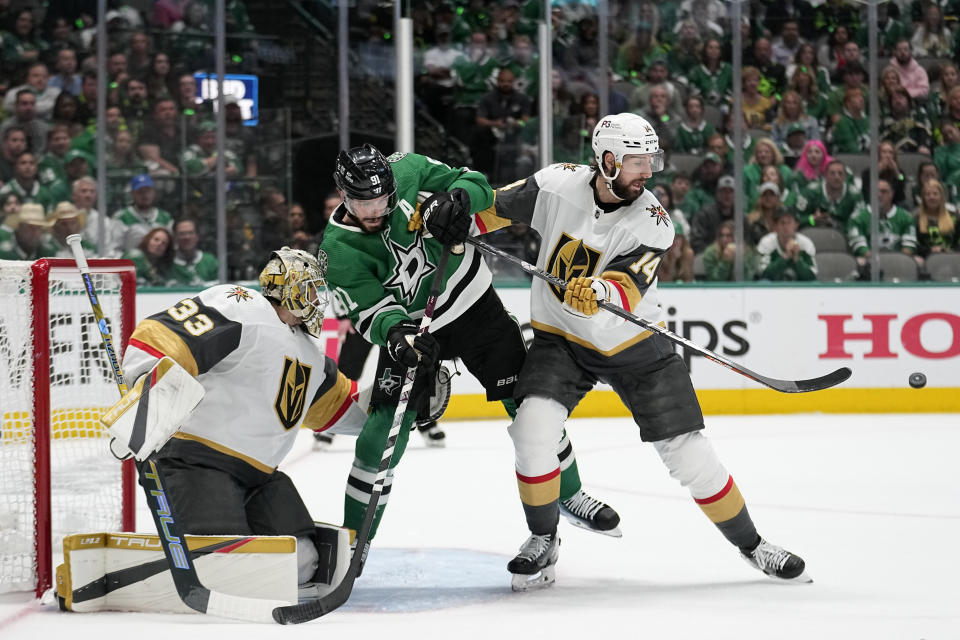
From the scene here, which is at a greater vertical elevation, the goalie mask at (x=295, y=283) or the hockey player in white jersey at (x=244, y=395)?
the goalie mask at (x=295, y=283)

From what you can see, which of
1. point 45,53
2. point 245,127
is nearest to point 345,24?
point 245,127

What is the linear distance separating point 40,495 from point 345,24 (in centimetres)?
441

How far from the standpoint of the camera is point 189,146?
657 centimetres

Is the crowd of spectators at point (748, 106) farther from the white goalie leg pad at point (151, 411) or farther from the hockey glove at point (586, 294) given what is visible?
the white goalie leg pad at point (151, 411)

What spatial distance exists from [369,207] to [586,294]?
541 millimetres

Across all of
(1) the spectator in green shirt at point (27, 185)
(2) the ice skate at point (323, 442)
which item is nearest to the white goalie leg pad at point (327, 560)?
(2) the ice skate at point (323, 442)

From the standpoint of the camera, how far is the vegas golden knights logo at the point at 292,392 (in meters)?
2.72

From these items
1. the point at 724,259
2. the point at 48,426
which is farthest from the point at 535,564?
the point at 724,259

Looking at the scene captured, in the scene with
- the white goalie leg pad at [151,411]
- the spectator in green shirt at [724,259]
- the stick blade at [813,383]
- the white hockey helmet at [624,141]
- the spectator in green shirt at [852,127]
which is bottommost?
the spectator in green shirt at [724,259]

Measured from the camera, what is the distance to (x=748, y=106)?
7.10 metres

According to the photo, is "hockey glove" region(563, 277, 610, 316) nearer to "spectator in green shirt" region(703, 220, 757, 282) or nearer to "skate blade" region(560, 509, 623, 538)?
"skate blade" region(560, 509, 623, 538)

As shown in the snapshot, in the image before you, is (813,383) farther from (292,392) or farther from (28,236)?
(28,236)

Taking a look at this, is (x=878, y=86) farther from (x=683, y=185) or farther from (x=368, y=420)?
(x=368, y=420)

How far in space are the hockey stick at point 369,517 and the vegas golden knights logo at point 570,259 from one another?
27cm
